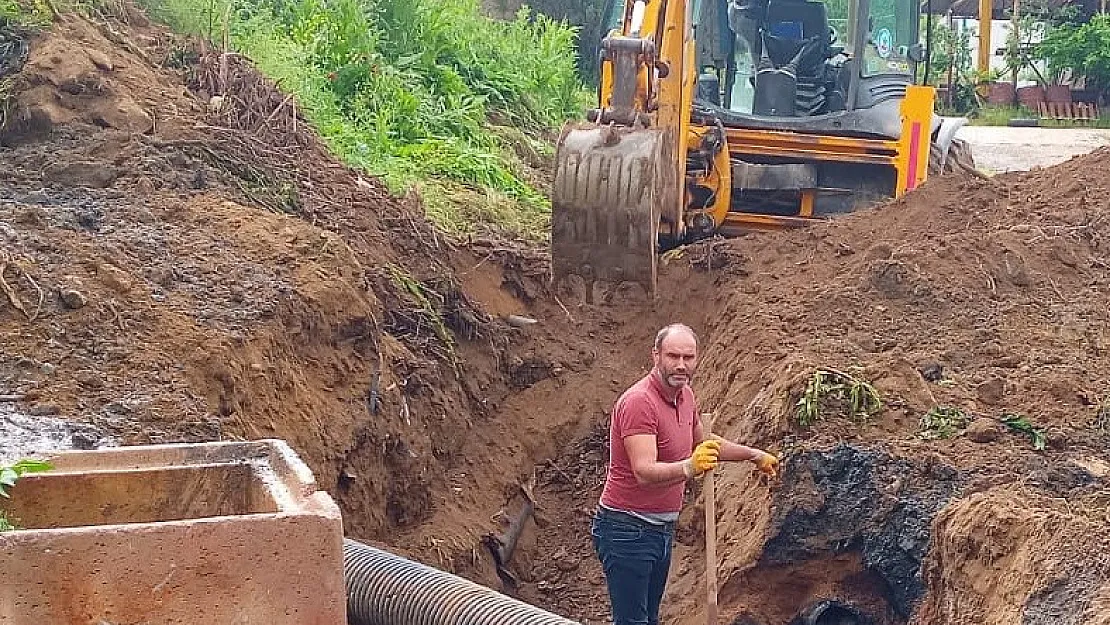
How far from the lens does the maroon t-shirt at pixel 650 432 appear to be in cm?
574

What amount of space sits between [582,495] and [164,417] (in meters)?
3.57

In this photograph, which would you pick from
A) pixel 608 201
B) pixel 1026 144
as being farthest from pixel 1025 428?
pixel 1026 144

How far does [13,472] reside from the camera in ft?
11.9

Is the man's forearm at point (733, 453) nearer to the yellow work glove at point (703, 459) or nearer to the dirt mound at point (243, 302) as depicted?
the yellow work glove at point (703, 459)

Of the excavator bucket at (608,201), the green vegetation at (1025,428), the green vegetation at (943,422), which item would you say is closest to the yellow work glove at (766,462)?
the green vegetation at (943,422)

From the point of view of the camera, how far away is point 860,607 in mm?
6105

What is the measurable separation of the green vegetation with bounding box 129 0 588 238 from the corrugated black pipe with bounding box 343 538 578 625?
6.57 metres

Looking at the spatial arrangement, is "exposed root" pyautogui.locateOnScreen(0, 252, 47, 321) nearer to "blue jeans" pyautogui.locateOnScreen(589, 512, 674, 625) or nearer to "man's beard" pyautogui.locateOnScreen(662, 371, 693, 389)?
"blue jeans" pyautogui.locateOnScreen(589, 512, 674, 625)

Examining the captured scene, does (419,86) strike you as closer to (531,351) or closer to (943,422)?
(531,351)

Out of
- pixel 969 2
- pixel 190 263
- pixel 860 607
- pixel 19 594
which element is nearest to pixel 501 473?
pixel 190 263

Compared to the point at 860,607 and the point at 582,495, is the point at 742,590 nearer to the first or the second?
the point at 860,607

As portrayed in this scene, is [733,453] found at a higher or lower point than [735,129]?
lower

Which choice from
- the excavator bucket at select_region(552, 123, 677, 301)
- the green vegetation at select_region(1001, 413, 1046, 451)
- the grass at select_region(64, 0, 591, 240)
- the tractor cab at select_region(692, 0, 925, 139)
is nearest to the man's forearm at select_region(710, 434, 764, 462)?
the green vegetation at select_region(1001, 413, 1046, 451)

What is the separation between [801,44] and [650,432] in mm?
6418
